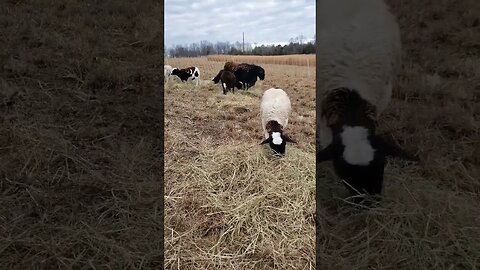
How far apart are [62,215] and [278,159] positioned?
1.44 metres

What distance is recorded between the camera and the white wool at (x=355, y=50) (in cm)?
288

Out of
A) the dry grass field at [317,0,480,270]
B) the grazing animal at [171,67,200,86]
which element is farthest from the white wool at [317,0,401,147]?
the grazing animal at [171,67,200,86]

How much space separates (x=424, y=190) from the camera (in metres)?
2.75

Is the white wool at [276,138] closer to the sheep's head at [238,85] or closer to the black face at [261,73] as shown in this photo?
the black face at [261,73]

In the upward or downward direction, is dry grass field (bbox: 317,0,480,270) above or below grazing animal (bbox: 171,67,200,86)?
below

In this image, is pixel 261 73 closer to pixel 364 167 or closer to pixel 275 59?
pixel 275 59

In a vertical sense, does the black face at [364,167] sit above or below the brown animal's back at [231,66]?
below

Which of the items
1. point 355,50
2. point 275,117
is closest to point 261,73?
point 275,117

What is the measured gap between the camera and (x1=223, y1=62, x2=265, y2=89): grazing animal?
9.91ft

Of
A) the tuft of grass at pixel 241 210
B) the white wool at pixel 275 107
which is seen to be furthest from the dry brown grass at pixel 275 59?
the tuft of grass at pixel 241 210

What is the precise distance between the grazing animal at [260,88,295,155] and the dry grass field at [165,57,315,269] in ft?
0.25

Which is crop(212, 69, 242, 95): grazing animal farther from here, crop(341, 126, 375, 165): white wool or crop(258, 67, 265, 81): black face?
crop(341, 126, 375, 165): white wool

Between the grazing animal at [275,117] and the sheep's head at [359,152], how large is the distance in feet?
1.74

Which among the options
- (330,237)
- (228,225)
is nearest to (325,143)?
(330,237)
